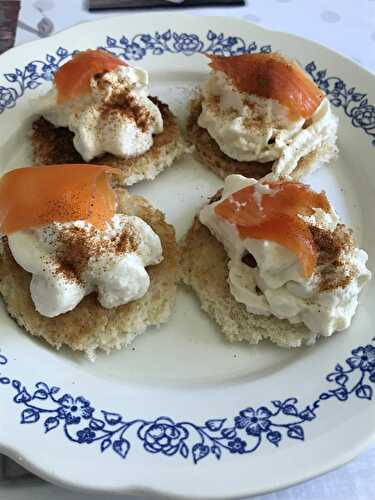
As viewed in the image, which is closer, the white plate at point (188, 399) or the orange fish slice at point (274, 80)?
the white plate at point (188, 399)

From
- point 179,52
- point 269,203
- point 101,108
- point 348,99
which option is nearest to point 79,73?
point 101,108

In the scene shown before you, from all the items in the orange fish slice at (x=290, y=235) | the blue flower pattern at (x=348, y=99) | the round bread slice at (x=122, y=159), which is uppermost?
the blue flower pattern at (x=348, y=99)

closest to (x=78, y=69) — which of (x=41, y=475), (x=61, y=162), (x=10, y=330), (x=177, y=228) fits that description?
(x=61, y=162)

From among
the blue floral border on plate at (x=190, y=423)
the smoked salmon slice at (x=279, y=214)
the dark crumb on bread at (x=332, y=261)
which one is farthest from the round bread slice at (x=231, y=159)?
the blue floral border on plate at (x=190, y=423)

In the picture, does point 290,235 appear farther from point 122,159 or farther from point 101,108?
point 101,108

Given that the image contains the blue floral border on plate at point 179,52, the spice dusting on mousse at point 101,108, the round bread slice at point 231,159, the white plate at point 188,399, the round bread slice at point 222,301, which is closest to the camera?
the white plate at point 188,399

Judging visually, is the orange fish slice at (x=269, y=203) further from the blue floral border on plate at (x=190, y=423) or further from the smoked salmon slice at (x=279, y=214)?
the blue floral border on plate at (x=190, y=423)

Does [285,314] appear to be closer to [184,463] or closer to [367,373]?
[367,373]
